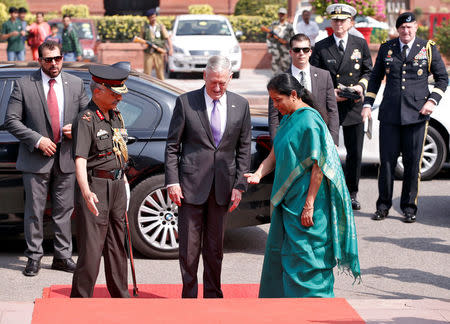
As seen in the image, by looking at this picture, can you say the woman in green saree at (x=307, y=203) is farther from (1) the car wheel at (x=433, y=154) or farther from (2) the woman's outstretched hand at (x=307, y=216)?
(1) the car wheel at (x=433, y=154)

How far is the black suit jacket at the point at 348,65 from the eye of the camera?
8961 millimetres

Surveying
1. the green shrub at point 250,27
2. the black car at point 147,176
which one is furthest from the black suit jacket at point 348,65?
the green shrub at point 250,27

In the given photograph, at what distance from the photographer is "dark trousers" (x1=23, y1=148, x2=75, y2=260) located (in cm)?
686

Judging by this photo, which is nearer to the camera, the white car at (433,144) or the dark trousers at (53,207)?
the dark trousers at (53,207)

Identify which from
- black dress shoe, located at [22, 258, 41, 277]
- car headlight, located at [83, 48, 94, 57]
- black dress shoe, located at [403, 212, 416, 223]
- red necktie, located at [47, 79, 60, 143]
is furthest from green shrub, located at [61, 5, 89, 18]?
black dress shoe, located at [22, 258, 41, 277]

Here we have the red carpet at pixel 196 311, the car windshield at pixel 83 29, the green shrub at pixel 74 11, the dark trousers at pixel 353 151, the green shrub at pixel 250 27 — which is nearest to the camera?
the red carpet at pixel 196 311

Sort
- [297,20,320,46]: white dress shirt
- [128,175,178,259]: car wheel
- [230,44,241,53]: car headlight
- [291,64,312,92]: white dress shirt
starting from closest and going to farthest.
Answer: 1. [128,175,178,259]: car wheel
2. [291,64,312,92]: white dress shirt
3. [297,20,320,46]: white dress shirt
4. [230,44,241,53]: car headlight

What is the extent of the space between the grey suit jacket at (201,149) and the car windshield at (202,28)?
1827cm

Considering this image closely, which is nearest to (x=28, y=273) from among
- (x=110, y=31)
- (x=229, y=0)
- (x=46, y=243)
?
(x=46, y=243)

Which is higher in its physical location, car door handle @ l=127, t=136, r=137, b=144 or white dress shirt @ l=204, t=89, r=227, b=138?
white dress shirt @ l=204, t=89, r=227, b=138

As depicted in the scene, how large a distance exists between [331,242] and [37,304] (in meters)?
1.86

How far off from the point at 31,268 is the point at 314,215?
2693mm

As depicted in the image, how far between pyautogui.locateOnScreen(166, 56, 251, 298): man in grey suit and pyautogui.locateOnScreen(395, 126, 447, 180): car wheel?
16.9ft

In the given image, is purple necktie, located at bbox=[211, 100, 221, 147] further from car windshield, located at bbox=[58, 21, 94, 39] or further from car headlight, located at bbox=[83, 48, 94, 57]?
car windshield, located at bbox=[58, 21, 94, 39]
